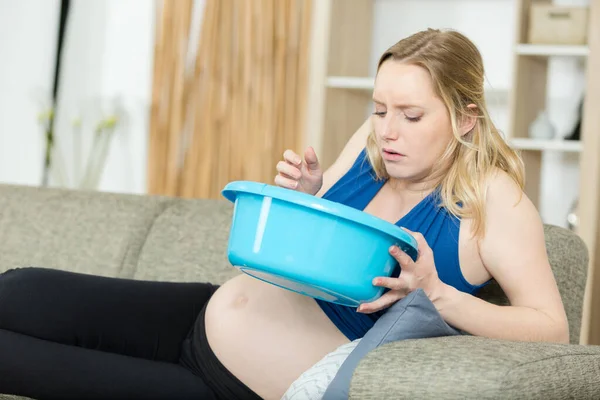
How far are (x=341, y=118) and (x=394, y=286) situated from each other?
222 cm

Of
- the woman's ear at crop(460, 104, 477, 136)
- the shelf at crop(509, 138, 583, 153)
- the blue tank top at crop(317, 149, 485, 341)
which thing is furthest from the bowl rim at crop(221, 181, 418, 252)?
the shelf at crop(509, 138, 583, 153)

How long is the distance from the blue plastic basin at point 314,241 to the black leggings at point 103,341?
1.25 ft

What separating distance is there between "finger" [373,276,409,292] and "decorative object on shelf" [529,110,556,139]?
197cm

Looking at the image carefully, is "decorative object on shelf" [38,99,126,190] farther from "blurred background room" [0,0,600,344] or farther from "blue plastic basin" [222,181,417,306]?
"blue plastic basin" [222,181,417,306]

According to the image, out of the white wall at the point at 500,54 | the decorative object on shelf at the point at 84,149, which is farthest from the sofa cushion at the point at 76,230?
the decorative object on shelf at the point at 84,149

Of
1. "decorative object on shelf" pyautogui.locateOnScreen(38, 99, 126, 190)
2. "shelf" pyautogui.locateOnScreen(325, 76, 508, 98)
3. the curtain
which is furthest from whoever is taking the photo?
"decorative object on shelf" pyautogui.locateOnScreen(38, 99, 126, 190)

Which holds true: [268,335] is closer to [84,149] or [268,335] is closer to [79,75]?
[84,149]

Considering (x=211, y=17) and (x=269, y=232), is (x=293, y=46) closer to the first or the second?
(x=211, y=17)

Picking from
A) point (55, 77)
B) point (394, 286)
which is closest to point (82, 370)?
point (394, 286)

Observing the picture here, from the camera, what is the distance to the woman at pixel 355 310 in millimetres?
1491

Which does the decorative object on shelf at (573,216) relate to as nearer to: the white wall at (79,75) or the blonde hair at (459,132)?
the blonde hair at (459,132)

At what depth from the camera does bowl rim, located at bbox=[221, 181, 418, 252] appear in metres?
1.28

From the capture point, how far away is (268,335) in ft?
5.38

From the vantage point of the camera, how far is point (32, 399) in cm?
155
